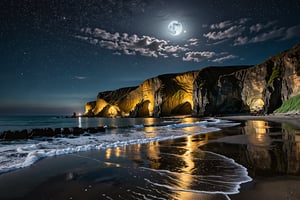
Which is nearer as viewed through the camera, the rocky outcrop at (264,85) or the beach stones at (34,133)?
the beach stones at (34,133)

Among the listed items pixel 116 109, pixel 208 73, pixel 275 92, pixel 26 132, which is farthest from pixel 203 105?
pixel 26 132

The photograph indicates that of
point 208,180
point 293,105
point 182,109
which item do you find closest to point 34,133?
point 208,180

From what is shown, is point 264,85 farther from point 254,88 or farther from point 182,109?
point 182,109

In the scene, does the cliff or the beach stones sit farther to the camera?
the cliff

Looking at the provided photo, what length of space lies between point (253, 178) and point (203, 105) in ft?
251

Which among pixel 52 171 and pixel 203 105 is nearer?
pixel 52 171

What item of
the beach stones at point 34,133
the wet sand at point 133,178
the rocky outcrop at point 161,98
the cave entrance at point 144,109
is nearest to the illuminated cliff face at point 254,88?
the rocky outcrop at point 161,98

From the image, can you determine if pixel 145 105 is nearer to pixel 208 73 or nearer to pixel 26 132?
pixel 208 73

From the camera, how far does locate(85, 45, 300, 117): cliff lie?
5322 centimetres

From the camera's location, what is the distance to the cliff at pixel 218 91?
175 ft

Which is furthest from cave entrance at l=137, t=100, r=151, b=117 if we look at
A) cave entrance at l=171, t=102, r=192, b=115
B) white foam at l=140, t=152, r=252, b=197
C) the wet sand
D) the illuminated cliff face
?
white foam at l=140, t=152, r=252, b=197

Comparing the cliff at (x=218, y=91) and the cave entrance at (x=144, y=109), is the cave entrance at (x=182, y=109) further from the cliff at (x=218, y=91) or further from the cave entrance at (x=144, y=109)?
the cave entrance at (x=144, y=109)

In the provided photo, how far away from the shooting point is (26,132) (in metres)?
19.5

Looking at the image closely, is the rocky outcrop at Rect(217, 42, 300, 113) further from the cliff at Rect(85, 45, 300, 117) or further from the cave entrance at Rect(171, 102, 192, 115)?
the cave entrance at Rect(171, 102, 192, 115)
